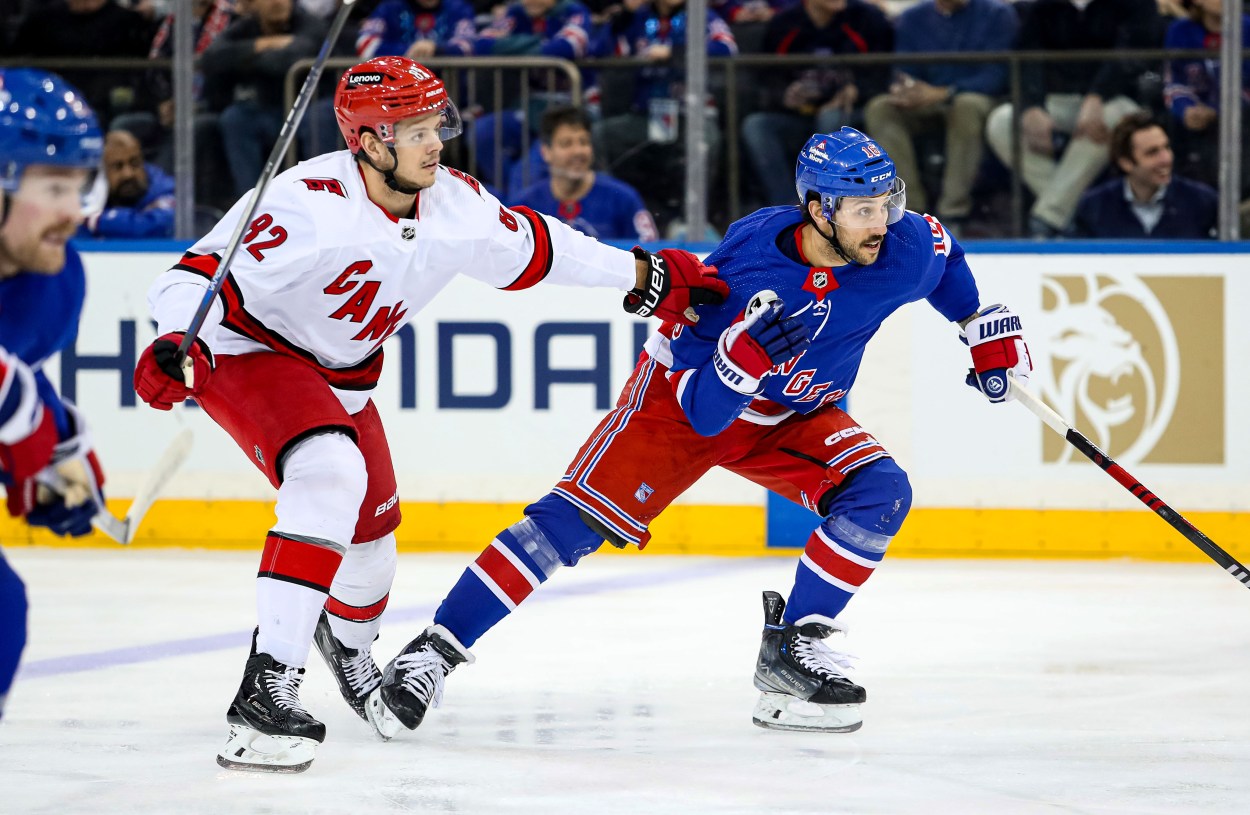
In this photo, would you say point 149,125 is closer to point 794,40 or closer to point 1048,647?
point 794,40

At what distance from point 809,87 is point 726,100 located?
0.28 meters

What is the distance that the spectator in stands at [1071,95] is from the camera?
19.0 ft

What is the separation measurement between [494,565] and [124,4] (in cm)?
354

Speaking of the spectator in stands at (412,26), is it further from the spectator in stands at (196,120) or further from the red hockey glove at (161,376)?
the red hockey glove at (161,376)

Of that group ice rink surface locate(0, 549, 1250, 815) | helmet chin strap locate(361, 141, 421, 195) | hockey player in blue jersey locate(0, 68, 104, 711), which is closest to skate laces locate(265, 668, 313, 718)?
ice rink surface locate(0, 549, 1250, 815)

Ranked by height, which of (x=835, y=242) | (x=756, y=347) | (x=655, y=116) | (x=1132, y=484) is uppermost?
(x=655, y=116)

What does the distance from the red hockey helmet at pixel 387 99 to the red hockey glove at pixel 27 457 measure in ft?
3.41

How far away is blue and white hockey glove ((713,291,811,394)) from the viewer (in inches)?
135

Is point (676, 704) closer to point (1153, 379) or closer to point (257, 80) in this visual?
point (1153, 379)

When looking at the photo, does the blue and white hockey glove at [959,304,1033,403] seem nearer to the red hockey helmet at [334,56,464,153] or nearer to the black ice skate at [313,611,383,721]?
the red hockey helmet at [334,56,464,153]

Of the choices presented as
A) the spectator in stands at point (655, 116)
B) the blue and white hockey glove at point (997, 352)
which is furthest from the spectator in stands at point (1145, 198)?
the blue and white hockey glove at point (997, 352)

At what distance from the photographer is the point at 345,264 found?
3.22 m

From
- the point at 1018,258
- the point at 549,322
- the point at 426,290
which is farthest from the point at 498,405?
the point at 426,290

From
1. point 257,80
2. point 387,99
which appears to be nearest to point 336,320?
point 387,99
